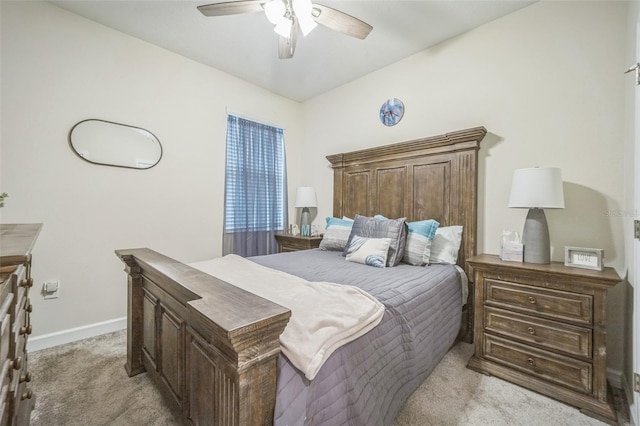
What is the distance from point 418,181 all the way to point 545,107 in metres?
1.12

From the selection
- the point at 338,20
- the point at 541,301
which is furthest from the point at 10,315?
the point at 541,301

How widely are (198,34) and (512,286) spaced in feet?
11.2

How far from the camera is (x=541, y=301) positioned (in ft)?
5.56

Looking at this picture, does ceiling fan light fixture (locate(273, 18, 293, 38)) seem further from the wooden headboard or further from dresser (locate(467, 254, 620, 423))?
dresser (locate(467, 254, 620, 423))

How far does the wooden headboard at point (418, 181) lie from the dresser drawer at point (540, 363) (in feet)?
2.14

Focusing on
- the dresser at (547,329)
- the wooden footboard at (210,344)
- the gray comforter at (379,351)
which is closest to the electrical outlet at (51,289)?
the wooden footboard at (210,344)

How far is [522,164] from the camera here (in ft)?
7.23

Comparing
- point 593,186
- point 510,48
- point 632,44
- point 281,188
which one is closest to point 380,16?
point 510,48

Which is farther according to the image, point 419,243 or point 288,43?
point 419,243

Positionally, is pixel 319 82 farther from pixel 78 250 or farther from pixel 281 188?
pixel 78 250

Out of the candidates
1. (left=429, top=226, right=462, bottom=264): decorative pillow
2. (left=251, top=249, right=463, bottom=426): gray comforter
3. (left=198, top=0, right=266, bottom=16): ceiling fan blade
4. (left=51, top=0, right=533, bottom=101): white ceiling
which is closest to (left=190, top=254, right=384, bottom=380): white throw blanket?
(left=251, top=249, right=463, bottom=426): gray comforter

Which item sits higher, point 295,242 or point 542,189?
point 542,189

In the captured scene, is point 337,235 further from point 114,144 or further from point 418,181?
point 114,144

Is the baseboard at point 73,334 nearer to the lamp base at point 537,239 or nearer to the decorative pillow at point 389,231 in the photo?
the decorative pillow at point 389,231
